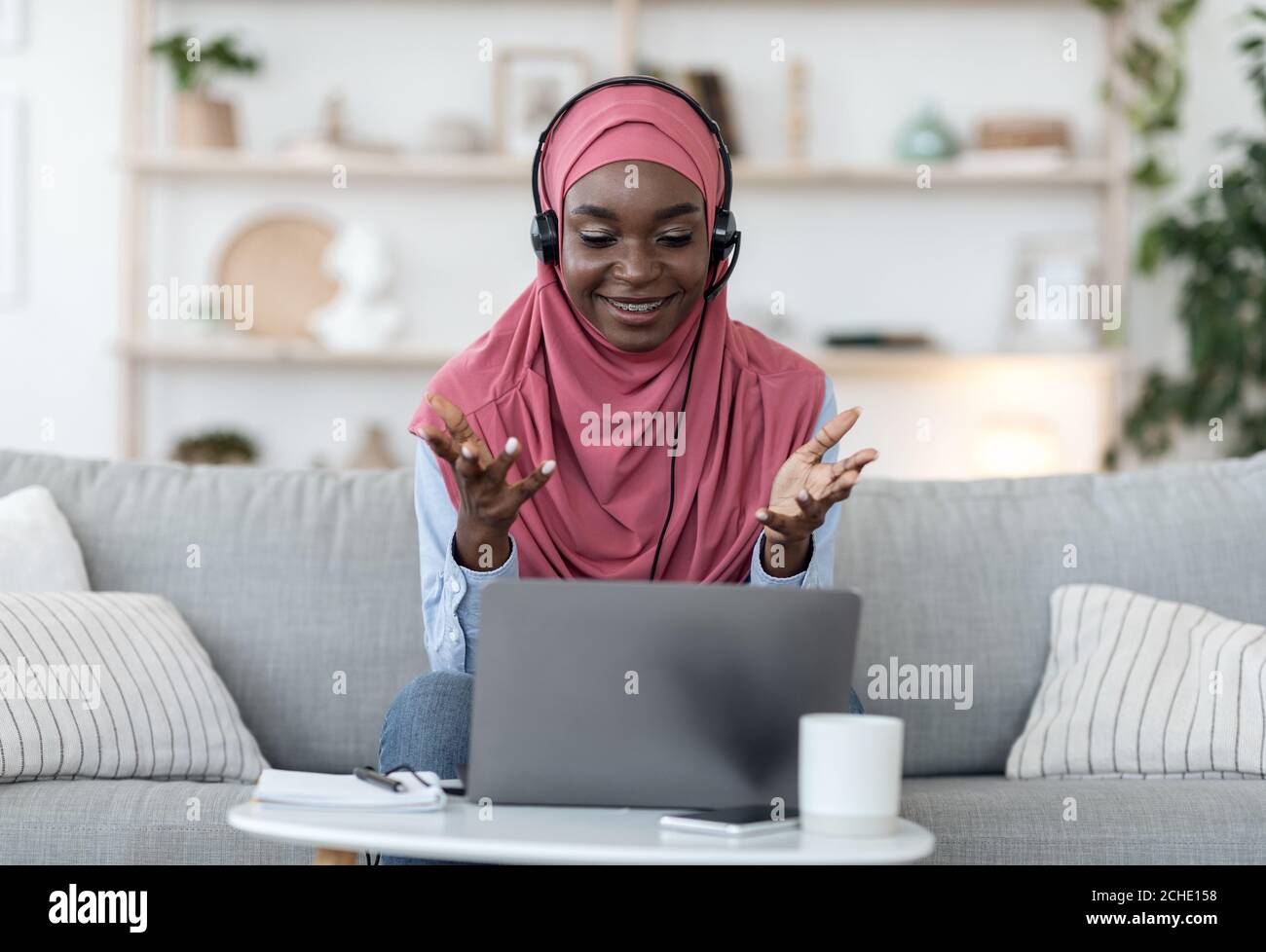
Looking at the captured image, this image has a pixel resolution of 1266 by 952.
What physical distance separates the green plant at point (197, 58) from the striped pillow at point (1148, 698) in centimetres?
277

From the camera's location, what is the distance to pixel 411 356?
12.3ft

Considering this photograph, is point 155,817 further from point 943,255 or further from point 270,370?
point 943,255

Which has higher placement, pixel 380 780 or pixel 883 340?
pixel 883 340

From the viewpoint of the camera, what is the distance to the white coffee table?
947mm

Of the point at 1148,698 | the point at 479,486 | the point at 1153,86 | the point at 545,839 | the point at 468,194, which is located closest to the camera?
the point at 545,839

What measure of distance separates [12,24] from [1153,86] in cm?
311

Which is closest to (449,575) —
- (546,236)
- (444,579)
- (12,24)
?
(444,579)

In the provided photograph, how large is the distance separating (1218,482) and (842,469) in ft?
3.72

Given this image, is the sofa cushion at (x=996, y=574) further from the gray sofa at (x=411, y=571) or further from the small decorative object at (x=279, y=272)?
the small decorative object at (x=279, y=272)

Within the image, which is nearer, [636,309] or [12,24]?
[636,309]

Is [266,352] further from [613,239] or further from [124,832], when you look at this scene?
[613,239]

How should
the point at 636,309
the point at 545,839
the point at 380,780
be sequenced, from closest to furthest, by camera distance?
1. the point at 545,839
2. the point at 380,780
3. the point at 636,309

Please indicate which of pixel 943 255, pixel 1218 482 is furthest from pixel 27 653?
pixel 943 255
